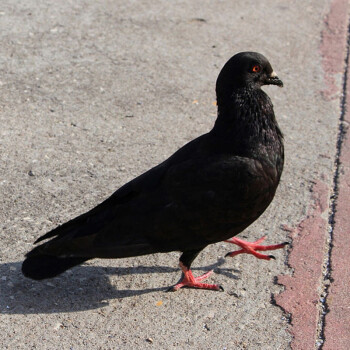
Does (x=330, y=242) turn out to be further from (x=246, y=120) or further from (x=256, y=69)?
(x=256, y=69)

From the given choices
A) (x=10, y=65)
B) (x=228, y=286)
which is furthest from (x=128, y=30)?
(x=228, y=286)

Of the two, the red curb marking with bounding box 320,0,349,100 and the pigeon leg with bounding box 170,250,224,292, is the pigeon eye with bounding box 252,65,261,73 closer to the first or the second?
the pigeon leg with bounding box 170,250,224,292

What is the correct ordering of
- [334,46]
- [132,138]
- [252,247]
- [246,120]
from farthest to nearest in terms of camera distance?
[334,46] < [132,138] < [252,247] < [246,120]

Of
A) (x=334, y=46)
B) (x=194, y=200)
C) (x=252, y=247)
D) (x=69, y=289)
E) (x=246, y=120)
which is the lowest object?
(x=69, y=289)

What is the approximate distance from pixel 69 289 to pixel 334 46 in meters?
4.64

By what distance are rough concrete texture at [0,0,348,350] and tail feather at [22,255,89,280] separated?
0.17 m

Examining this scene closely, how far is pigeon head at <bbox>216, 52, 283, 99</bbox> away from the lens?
3.94 meters

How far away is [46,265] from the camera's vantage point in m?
3.75

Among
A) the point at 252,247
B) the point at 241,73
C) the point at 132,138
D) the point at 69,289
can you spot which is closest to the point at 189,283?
the point at 252,247

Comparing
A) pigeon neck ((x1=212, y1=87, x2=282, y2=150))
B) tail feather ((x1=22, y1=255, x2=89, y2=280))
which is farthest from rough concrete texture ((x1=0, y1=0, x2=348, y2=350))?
pigeon neck ((x1=212, y1=87, x2=282, y2=150))

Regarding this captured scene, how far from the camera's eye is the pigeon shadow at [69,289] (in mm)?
3764

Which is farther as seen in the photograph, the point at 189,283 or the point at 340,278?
the point at 340,278

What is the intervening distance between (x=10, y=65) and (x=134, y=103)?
128 cm

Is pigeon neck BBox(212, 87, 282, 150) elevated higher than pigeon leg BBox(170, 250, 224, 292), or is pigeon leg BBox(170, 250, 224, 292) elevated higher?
pigeon neck BBox(212, 87, 282, 150)
